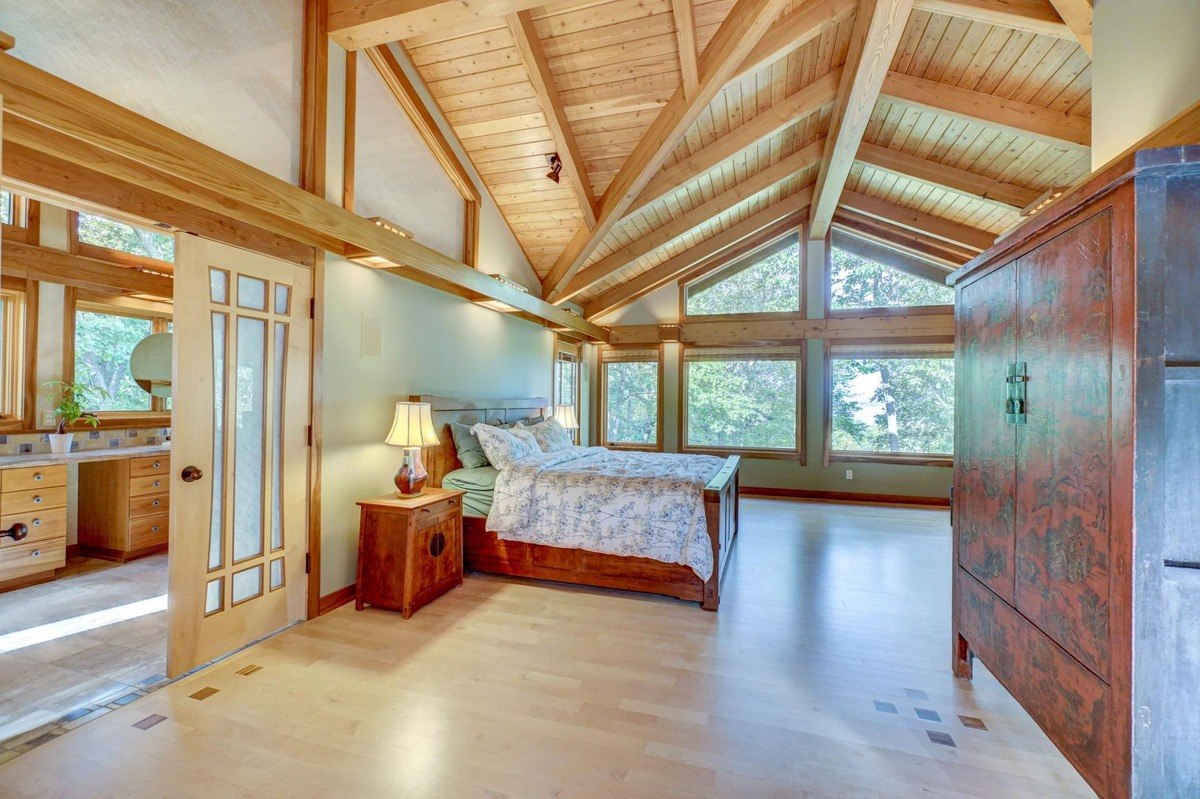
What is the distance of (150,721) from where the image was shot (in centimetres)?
200

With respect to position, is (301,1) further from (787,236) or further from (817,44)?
(787,236)

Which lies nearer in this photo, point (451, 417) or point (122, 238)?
point (122, 238)

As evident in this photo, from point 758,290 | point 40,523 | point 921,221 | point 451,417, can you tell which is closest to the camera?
point 40,523

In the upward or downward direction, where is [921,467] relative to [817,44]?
downward

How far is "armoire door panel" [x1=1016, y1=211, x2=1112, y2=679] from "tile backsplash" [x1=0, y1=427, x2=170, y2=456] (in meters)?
5.83

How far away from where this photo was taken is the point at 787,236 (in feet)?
23.2

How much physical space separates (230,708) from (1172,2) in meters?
4.74

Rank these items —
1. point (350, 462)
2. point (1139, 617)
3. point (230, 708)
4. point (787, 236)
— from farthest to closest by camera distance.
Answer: point (787, 236) → point (350, 462) → point (230, 708) → point (1139, 617)

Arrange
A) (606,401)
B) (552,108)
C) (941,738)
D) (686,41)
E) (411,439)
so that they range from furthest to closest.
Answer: (606,401) < (552,108) < (411,439) < (686,41) < (941,738)

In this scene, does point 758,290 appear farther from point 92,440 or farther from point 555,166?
point 92,440

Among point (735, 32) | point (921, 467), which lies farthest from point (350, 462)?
point (921, 467)

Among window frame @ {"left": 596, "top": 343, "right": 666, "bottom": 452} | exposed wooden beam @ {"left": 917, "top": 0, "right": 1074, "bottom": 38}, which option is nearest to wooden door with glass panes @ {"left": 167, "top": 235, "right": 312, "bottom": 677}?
exposed wooden beam @ {"left": 917, "top": 0, "right": 1074, "bottom": 38}

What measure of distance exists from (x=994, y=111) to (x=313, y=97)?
4.74 meters

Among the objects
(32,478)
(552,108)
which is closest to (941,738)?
(552,108)
